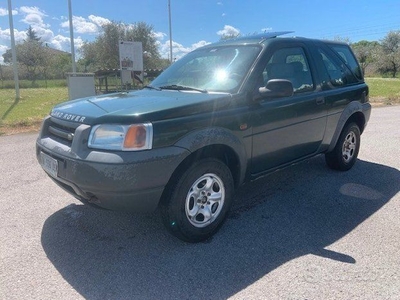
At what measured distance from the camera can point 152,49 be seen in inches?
1663

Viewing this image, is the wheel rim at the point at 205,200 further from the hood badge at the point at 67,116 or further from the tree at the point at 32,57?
the tree at the point at 32,57

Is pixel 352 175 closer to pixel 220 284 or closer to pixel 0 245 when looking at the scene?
pixel 220 284

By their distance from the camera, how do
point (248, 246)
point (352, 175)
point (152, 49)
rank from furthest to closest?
point (152, 49)
point (352, 175)
point (248, 246)

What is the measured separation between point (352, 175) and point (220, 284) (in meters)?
3.28

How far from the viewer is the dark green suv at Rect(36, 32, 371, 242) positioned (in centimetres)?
271

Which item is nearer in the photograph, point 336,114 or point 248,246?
point 248,246

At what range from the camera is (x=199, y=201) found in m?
3.17

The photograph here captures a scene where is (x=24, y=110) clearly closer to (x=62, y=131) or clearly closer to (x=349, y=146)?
(x=62, y=131)

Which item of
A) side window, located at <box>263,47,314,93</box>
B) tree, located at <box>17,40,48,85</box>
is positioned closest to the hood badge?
side window, located at <box>263,47,314,93</box>

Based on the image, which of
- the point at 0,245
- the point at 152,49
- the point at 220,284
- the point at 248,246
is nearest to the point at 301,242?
the point at 248,246

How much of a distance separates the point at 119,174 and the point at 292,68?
2.51m

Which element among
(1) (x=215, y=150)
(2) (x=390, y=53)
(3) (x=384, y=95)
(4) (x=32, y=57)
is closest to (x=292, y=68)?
(1) (x=215, y=150)

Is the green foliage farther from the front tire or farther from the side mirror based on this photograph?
the side mirror

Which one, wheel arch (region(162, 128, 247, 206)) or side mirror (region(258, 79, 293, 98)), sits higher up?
side mirror (region(258, 79, 293, 98))
